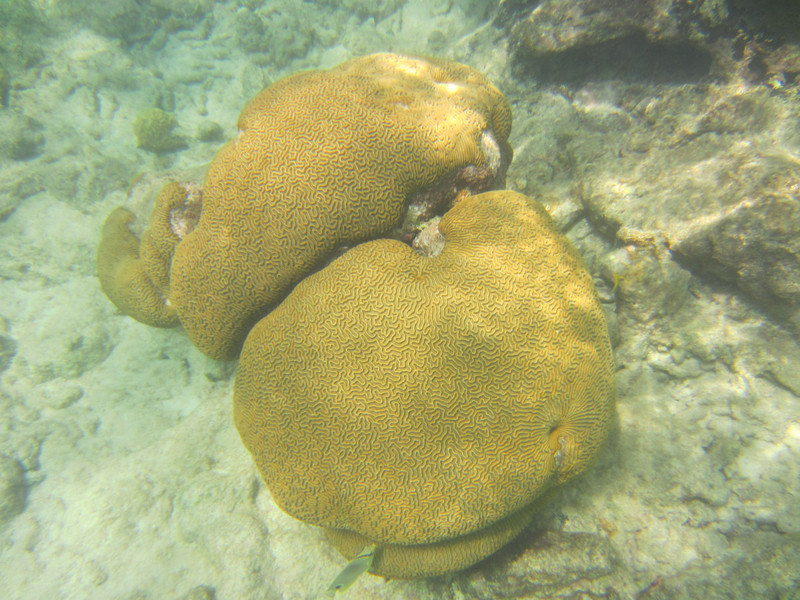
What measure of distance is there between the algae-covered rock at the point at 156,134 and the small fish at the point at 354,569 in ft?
28.7

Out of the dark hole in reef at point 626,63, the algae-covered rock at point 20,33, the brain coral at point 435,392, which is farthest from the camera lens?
the algae-covered rock at point 20,33

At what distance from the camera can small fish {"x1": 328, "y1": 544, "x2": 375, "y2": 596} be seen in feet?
8.77

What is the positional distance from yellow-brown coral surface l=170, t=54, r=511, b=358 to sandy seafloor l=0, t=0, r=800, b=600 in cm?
190

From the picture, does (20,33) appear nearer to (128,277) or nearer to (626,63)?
(128,277)

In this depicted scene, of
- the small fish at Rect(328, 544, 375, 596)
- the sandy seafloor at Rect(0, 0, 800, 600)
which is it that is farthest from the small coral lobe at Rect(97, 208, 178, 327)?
the small fish at Rect(328, 544, 375, 596)

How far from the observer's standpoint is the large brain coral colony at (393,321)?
263 cm

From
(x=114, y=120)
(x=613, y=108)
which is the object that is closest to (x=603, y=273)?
(x=613, y=108)

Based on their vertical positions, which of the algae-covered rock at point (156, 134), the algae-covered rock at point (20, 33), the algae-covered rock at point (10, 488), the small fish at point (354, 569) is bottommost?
the algae-covered rock at point (10, 488)

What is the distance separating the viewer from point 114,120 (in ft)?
28.3

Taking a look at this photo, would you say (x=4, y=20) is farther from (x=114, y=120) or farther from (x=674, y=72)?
(x=674, y=72)

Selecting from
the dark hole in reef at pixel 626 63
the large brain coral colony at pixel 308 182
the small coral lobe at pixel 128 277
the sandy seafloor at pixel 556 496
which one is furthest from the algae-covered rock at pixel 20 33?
the dark hole in reef at pixel 626 63

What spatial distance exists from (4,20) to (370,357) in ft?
44.0

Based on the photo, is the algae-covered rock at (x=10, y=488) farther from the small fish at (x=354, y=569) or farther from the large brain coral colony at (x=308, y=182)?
the small fish at (x=354, y=569)

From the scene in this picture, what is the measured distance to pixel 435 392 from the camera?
8.64ft
